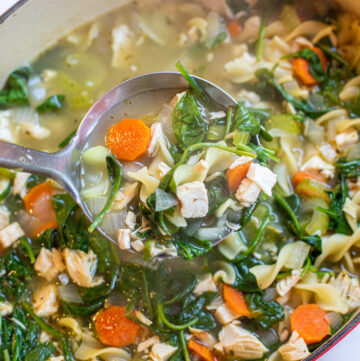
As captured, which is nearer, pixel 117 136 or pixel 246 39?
pixel 117 136

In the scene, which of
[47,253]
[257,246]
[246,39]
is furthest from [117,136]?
[246,39]

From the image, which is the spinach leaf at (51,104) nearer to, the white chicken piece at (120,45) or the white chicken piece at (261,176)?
the white chicken piece at (120,45)

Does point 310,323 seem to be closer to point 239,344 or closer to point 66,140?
point 239,344

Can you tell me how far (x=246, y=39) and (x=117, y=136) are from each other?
174 centimetres

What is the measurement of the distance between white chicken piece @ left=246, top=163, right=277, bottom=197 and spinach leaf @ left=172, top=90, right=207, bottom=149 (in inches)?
19.1

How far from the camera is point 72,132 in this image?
163 inches

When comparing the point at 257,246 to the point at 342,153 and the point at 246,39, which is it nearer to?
the point at 342,153

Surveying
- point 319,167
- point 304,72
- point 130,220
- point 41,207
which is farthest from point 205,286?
point 304,72

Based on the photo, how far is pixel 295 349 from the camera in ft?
11.2

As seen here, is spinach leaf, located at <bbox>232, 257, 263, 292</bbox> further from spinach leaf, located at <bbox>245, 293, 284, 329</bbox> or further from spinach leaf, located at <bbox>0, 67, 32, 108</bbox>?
spinach leaf, located at <bbox>0, 67, 32, 108</bbox>

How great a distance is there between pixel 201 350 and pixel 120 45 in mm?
2694

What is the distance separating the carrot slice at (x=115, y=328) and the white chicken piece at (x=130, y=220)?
2.66ft

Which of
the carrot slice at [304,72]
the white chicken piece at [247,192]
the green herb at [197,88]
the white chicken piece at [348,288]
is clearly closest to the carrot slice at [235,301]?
the white chicken piece at [348,288]

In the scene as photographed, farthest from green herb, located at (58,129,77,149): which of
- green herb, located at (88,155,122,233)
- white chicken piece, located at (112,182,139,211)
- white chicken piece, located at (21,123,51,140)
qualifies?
white chicken piece, located at (112,182,139,211)
